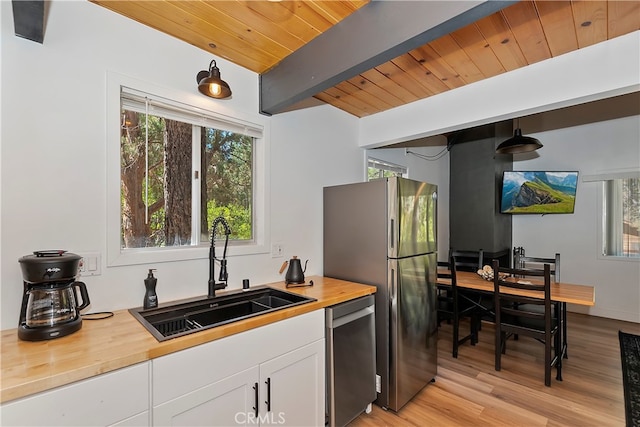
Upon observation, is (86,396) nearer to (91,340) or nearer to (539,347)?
(91,340)

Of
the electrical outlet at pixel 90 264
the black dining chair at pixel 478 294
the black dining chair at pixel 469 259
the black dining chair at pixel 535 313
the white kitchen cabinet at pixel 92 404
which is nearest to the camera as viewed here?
the white kitchen cabinet at pixel 92 404

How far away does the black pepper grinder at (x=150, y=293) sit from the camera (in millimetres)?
1563

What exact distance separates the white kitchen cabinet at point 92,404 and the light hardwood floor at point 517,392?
1.55 meters

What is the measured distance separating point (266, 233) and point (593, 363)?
336 cm

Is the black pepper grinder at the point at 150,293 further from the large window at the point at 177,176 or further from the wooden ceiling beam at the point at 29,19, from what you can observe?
the wooden ceiling beam at the point at 29,19

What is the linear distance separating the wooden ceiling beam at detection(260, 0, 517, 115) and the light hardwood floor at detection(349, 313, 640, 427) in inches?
90.2

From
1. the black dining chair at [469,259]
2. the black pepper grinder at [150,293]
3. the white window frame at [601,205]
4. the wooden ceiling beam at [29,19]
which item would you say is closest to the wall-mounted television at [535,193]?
the white window frame at [601,205]

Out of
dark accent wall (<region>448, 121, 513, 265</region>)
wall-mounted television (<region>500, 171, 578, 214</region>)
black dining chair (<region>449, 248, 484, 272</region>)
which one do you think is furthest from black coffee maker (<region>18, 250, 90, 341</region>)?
wall-mounted television (<region>500, 171, 578, 214</region>)

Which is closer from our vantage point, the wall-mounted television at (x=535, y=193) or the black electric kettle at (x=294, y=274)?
the black electric kettle at (x=294, y=274)

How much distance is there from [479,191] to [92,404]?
4.70 m

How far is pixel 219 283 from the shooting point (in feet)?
6.14

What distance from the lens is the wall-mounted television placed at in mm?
4395

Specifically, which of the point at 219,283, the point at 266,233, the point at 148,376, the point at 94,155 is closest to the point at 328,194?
the point at 266,233

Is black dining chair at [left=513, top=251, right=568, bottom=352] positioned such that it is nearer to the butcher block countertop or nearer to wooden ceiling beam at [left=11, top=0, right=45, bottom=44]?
the butcher block countertop
